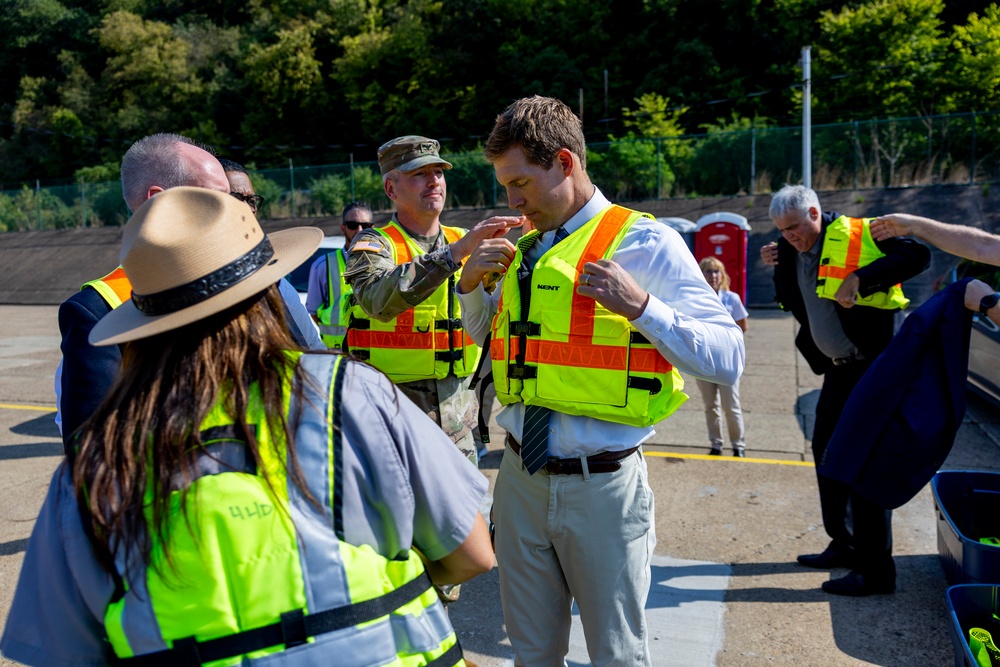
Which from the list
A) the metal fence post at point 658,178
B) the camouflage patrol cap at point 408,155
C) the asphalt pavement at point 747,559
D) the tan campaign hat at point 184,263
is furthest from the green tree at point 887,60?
the tan campaign hat at point 184,263

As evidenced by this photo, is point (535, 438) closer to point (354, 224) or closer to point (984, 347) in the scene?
point (354, 224)

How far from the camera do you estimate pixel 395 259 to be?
12.2ft

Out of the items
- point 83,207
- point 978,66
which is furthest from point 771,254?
point 83,207

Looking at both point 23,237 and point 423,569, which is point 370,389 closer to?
point 423,569

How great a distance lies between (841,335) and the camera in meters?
4.15

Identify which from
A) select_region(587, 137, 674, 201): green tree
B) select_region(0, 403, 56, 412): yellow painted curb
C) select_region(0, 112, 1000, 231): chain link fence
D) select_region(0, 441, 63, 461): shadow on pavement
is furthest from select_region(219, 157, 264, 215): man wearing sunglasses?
select_region(587, 137, 674, 201): green tree

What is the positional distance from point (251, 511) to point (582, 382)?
1378mm

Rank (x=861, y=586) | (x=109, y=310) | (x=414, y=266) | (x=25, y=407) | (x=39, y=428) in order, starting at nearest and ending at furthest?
(x=109, y=310) → (x=414, y=266) → (x=861, y=586) → (x=39, y=428) → (x=25, y=407)

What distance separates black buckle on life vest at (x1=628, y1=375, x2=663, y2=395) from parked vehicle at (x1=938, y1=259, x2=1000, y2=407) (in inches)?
226

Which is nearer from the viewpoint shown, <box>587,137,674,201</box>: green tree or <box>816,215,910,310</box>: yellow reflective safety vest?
<box>816,215,910,310</box>: yellow reflective safety vest

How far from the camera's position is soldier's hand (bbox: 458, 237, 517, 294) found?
8.80ft

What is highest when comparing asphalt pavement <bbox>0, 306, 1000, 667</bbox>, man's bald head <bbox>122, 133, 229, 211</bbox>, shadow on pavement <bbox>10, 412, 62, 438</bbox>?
man's bald head <bbox>122, 133, 229, 211</bbox>

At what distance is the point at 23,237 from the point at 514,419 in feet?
105

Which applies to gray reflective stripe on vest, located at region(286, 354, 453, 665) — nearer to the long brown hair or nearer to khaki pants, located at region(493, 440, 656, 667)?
the long brown hair
